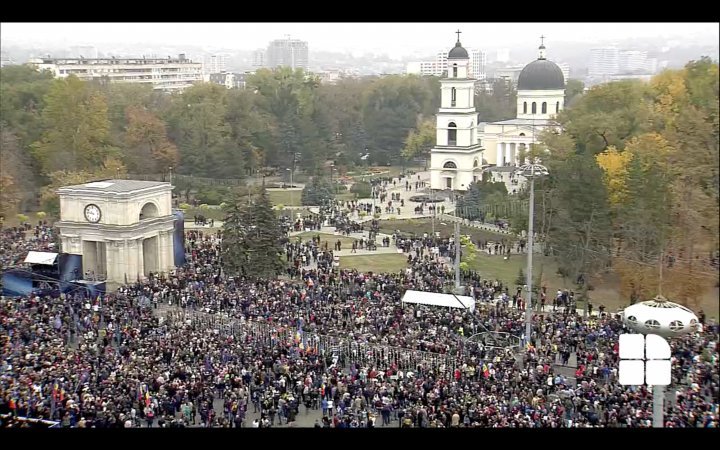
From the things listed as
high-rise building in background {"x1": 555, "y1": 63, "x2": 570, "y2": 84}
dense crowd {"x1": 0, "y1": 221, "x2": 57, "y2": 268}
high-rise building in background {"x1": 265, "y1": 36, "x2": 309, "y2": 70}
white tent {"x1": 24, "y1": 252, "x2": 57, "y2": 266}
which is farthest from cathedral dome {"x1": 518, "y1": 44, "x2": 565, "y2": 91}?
high-rise building in background {"x1": 265, "y1": 36, "x2": 309, "y2": 70}

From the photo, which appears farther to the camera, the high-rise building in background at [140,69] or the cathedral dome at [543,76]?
the high-rise building in background at [140,69]

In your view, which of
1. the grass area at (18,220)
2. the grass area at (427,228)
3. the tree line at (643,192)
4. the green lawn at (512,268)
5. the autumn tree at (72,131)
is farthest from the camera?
the autumn tree at (72,131)

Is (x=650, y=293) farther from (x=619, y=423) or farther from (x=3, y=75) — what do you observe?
(x=3, y=75)

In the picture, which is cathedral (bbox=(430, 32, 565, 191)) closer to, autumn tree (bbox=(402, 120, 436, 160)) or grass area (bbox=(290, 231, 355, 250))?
autumn tree (bbox=(402, 120, 436, 160))

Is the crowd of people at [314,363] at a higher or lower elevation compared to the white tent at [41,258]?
lower

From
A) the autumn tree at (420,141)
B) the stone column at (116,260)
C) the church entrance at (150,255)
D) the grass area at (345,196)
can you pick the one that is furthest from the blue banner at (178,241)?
the autumn tree at (420,141)

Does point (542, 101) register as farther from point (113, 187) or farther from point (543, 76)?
point (113, 187)

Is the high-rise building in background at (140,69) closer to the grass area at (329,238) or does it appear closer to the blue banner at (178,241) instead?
the grass area at (329,238)
